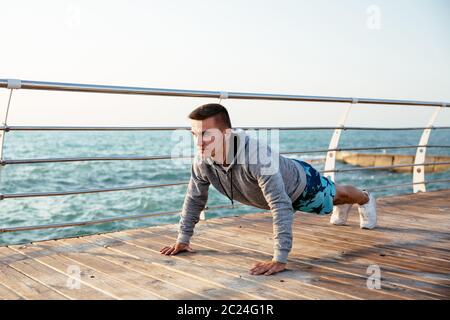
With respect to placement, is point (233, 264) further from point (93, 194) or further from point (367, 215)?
point (93, 194)

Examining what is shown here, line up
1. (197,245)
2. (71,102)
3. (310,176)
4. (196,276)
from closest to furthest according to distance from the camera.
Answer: (196,276) → (310,176) → (197,245) → (71,102)

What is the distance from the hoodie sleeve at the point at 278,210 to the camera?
7.24 feet

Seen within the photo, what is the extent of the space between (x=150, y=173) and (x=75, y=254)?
22.1 m

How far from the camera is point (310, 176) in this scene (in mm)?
2604

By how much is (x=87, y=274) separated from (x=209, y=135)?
2.65 feet

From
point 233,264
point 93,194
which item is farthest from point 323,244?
point 93,194

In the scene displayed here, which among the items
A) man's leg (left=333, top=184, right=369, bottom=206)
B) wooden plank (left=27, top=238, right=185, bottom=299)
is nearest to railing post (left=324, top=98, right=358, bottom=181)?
man's leg (left=333, top=184, right=369, bottom=206)

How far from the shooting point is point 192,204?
2.61m

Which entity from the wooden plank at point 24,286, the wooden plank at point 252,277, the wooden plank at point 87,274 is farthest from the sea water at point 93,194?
the wooden plank at point 24,286

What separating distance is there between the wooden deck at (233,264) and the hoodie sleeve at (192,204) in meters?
0.12

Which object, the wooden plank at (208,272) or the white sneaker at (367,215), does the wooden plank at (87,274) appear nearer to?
the wooden plank at (208,272)

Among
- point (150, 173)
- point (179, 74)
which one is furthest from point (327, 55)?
point (150, 173)

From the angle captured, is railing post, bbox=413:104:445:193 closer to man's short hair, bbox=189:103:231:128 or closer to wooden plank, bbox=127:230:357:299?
wooden plank, bbox=127:230:357:299
